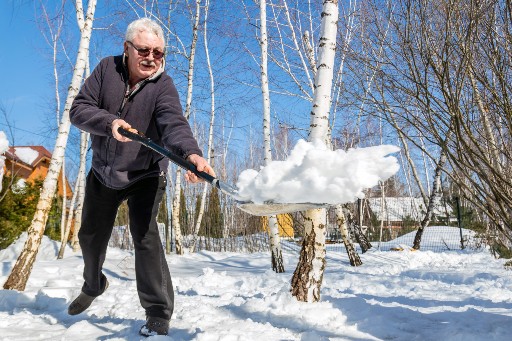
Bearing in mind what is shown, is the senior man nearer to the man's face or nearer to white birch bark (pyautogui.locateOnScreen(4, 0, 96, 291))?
the man's face

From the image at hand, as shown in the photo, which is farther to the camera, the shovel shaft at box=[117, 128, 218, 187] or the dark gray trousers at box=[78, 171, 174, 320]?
the dark gray trousers at box=[78, 171, 174, 320]

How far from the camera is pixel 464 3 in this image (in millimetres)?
3629

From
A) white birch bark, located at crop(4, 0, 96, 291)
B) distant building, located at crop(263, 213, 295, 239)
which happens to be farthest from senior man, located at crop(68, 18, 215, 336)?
distant building, located at crop(263, 213, 295, 239)

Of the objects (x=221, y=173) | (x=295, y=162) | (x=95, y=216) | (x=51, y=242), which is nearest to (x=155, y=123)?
(x=95, y=216)

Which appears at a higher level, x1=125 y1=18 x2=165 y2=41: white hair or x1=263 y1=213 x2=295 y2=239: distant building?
x1=125 y1=18 x2=165 y2=41: white hair

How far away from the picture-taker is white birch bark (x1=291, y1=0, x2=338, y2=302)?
3.47 metres

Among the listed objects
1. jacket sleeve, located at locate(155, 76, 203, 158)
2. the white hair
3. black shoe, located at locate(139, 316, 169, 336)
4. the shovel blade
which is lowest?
black shoe, located at locate(139, 316, 169, 336)

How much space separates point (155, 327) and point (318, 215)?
1.73 meters

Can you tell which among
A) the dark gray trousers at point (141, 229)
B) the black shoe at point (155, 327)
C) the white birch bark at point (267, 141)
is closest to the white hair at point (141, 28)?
the dark gray trousers at point (141, 229)

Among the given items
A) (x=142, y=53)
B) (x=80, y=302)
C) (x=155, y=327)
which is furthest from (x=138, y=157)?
(x=80, y=302)

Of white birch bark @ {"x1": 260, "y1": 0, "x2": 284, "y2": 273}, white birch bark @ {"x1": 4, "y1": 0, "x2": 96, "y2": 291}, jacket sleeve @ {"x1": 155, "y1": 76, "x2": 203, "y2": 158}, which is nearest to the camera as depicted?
jacket sleeve @ {"x1": 155, "y1": 76, "x2": 203, "y2": 158}

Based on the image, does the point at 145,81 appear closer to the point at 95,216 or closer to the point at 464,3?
the point at 95,216

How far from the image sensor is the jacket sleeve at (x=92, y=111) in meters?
2.23

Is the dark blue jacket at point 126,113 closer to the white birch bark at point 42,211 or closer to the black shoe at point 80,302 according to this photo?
the black shoe at point 80,302
